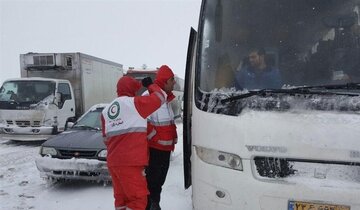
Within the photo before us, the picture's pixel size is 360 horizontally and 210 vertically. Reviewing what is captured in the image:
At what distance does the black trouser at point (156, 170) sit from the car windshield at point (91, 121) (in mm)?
3051

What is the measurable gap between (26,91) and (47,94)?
0.67 meters

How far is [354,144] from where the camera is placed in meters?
2.71

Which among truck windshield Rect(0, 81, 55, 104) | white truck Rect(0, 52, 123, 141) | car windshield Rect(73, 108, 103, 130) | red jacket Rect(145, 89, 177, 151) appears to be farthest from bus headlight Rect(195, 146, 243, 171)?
truck windshield Rect(0, 81, 55, 104)

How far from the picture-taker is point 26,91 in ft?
38.9

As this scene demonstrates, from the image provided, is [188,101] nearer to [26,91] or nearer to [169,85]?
[169,85]

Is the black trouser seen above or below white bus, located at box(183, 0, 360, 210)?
below

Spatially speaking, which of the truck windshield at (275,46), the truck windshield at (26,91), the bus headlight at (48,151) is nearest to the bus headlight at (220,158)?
the truck windshield at (275,46)


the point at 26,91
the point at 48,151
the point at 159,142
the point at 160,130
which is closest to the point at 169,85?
the point at 160,130

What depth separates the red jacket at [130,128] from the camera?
371 cm

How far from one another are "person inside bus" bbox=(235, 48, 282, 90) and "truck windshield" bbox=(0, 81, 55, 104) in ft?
32.2

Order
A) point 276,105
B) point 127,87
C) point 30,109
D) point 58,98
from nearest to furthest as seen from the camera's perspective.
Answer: point 276,105, point 127,87, point 30,109, point 58,98

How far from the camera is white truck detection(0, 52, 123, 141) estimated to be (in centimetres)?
1152

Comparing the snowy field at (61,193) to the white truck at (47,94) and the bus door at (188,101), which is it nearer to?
the bus door at (188,101)

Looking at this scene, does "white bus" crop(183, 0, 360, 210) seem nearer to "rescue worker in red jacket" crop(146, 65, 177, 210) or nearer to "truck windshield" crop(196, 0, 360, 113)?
"truck windshield" crop(196, 0, 360, 113)
